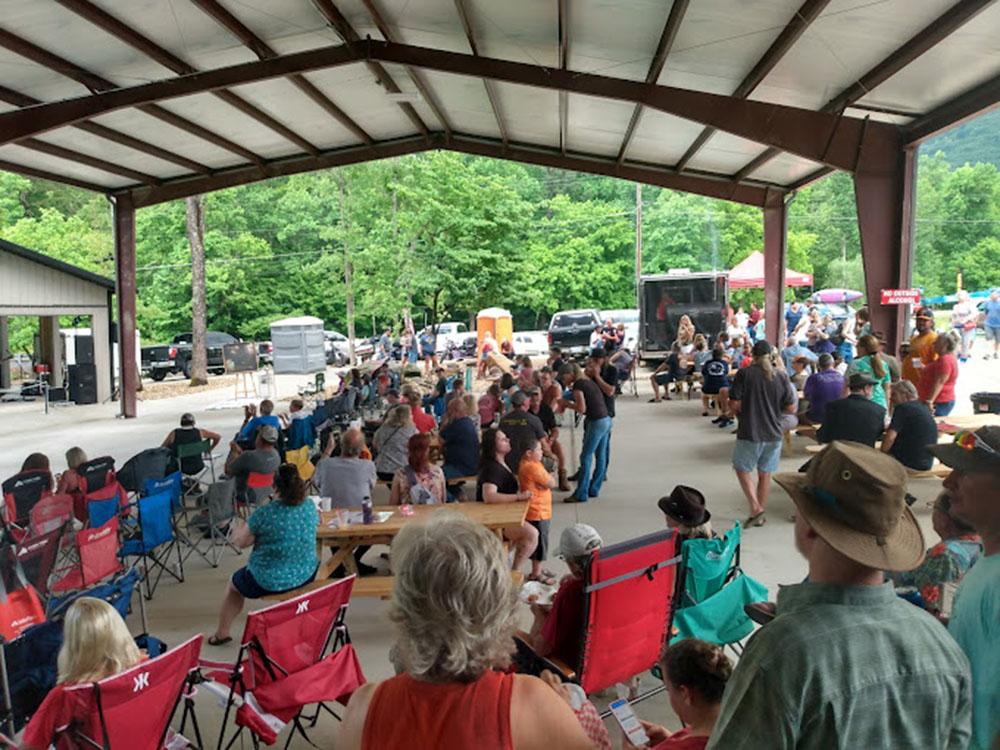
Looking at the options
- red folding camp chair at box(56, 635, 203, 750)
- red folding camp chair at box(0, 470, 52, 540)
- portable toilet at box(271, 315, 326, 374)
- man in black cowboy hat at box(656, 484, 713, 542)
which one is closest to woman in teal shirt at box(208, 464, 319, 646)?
red folding camp chair at box(56, 635, 203, 750)

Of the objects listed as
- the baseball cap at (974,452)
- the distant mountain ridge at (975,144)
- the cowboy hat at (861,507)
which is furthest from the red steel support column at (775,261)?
the distant mountain ridge at (975,144)

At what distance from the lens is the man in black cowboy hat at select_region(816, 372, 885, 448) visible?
23.3 ft

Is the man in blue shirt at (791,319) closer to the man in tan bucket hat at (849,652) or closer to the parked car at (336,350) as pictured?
the parked car at (336,350)

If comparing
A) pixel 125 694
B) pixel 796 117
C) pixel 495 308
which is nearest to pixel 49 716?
pixel 125 694

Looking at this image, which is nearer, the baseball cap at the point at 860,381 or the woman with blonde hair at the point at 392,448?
the baseball cap at the point at 860,381

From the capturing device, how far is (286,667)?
3578mm

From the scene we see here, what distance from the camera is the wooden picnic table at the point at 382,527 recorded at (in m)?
5.43

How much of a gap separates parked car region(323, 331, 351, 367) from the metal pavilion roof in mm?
18453

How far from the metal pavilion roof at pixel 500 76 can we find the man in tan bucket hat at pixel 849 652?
7.15 m

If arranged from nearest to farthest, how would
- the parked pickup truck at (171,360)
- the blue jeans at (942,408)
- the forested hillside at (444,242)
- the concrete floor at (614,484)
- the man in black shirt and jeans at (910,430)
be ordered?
the concrete floor at (614,484)
the man in black shirt and jeans at (910,430)
the blue jeans at (942,408)
the forested hillside at (444,242)
the parked pickup truck at (171,360)

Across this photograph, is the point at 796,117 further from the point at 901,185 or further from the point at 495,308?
the point at 495,308

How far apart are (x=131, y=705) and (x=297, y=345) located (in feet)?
80.6

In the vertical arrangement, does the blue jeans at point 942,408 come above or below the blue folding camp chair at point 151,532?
above

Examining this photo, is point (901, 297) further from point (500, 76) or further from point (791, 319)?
point (791, 319)
